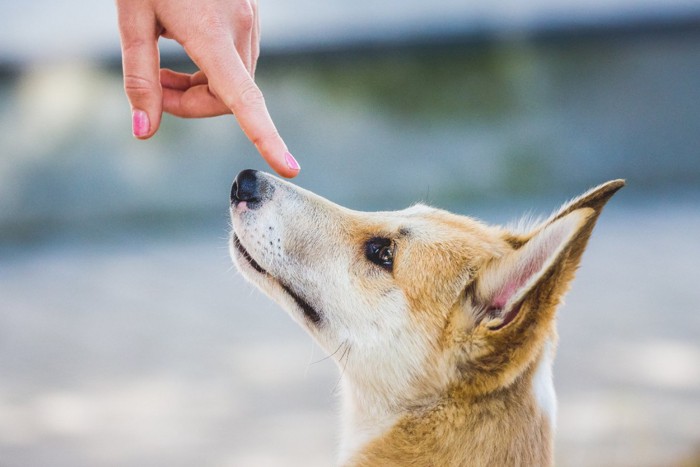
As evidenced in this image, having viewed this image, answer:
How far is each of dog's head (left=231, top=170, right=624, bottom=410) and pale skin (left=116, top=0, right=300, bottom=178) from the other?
31 cm

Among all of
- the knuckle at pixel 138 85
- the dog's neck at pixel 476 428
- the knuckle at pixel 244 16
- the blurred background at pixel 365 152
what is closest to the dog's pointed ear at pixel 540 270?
the dog's neck at pixel 476 428

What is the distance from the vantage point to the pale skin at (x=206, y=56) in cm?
235

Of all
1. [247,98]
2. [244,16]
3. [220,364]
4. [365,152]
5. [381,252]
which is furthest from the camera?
[365,152]

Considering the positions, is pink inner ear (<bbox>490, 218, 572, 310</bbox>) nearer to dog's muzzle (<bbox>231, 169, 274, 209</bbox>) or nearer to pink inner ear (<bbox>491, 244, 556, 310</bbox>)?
pink inner ear (<bbox>491, 244, 556, 310</bbox>)

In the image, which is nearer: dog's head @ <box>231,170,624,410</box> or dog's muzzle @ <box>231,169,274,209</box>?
dog's head @ <box>231,170,624,410</box>

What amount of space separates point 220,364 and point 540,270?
3.79 m

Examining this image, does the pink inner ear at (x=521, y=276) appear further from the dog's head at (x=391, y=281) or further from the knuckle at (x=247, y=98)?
the knuckle at (x=247, y=98)

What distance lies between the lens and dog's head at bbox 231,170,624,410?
248cm

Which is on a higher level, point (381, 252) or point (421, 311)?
point (381, 252)

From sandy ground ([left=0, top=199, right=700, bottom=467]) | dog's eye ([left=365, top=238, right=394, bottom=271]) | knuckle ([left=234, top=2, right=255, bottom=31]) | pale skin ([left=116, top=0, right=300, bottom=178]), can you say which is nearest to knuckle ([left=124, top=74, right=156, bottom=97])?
pale skin ([left=116, top=0, right=300, bottom=178])

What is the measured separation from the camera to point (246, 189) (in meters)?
2.67

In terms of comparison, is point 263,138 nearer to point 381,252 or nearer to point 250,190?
point 250,190

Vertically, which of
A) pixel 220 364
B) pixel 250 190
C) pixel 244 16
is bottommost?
pixel 220 364

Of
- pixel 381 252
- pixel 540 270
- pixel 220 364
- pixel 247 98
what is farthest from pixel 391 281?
pixel 220 364
